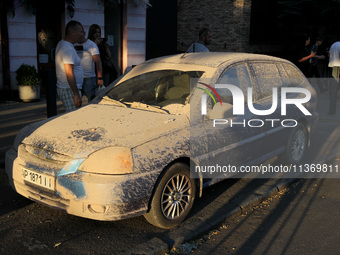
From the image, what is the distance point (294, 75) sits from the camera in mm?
6559

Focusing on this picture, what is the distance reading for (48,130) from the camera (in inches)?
175

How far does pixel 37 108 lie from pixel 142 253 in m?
7.81

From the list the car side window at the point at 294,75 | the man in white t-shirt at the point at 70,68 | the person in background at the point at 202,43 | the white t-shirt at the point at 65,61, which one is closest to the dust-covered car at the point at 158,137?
the car side window at the point at 294,75

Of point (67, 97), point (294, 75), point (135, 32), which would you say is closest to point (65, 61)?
point (67, 97)

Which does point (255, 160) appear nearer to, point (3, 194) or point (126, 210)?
point (126, 210)

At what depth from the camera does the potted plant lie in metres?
11.5

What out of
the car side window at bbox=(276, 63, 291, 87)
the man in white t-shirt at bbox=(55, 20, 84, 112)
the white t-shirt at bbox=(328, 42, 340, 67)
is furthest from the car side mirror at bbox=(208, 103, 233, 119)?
the white t-shirt at bbox=(328, 42, 340, 67)

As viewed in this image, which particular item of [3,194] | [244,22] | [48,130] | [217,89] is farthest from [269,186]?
[244,22]

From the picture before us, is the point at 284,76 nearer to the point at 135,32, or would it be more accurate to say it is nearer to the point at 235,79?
the point at 235,79

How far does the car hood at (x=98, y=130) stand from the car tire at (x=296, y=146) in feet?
7.99

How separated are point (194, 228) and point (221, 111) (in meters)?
1.34

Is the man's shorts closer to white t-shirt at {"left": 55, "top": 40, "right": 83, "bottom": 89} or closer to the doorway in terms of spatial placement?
white t-shirt at {"left": 55, "top": 40, "right": 83, "bottom": 89}

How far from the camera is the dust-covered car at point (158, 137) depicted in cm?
393

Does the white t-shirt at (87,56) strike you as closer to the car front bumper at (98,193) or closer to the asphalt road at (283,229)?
the car front bumper at (98,193)
